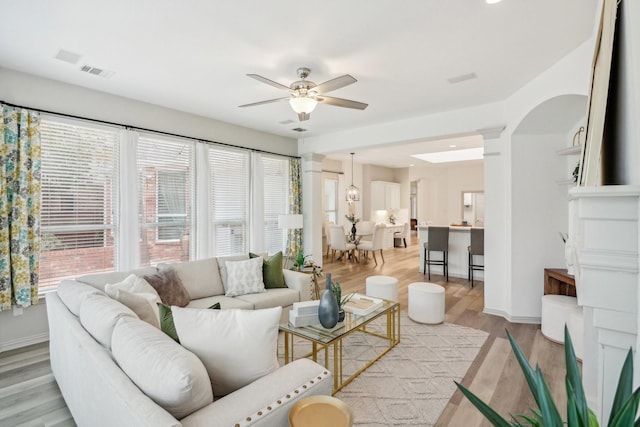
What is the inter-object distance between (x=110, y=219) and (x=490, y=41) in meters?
4.42

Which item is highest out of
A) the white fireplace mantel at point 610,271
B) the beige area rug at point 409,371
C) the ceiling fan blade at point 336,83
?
the ceiling fan blade at point 336,83

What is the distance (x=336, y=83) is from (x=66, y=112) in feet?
10.1

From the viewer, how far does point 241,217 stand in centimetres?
523

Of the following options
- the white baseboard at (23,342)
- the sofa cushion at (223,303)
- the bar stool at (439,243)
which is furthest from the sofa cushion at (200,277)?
the bar stool at (439,243)

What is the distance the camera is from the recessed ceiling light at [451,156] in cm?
839

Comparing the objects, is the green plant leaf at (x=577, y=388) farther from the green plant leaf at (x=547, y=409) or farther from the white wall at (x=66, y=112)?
the white wall at (x=66, y=112)

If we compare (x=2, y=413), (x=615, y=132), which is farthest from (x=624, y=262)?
(x=2, y=413)

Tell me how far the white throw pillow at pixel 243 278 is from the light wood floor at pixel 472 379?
1671mm

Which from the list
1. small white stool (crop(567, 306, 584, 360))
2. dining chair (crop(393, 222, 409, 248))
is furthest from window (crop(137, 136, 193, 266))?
dining chair (crop(393, 222, 409, 248))

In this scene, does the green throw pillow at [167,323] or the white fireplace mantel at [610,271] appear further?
the green throw pillow at [167,323]

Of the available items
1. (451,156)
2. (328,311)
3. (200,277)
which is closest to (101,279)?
(200,277)

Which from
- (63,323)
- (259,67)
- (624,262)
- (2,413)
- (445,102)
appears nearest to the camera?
(624,262)

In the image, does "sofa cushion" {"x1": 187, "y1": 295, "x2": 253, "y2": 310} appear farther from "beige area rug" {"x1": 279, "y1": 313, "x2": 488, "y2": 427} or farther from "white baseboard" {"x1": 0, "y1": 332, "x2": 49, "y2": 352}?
"white baseboard" {"x1": 0, "y1": 332, "x2": 49, "y2": 352}

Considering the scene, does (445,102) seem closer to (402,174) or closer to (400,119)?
(400,119)
